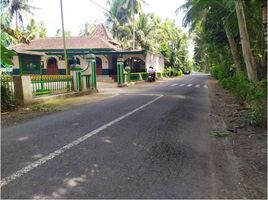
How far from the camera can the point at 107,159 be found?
5.18 metres

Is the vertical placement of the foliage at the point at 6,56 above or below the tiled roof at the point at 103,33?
below

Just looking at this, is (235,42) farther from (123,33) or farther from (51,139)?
(123,33)

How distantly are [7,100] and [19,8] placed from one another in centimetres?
3545

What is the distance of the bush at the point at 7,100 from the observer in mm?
11305

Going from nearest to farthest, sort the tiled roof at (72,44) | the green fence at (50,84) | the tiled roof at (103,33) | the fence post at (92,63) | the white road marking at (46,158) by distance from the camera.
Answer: the white road marking at (46,158)
the green fence at (50,84)
the fence post at (92,63)
the tiled roof at (72,44)
the tiled roof at (103,33)

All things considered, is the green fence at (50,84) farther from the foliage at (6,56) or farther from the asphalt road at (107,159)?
the foliage at (6,56)

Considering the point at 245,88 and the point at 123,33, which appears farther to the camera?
the point at 123,33

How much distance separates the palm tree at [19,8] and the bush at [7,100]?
111 feet

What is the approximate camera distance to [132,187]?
13.2ft

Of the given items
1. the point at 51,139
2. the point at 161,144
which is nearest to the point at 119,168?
the point at 161,144

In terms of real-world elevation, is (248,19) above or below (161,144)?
above

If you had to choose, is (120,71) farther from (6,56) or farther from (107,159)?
(6,56)

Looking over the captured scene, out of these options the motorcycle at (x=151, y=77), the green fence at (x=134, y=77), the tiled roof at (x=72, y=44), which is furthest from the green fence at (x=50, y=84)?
the motorcycle at (x=151, y=77)

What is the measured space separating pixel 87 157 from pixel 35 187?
4.46 ft
